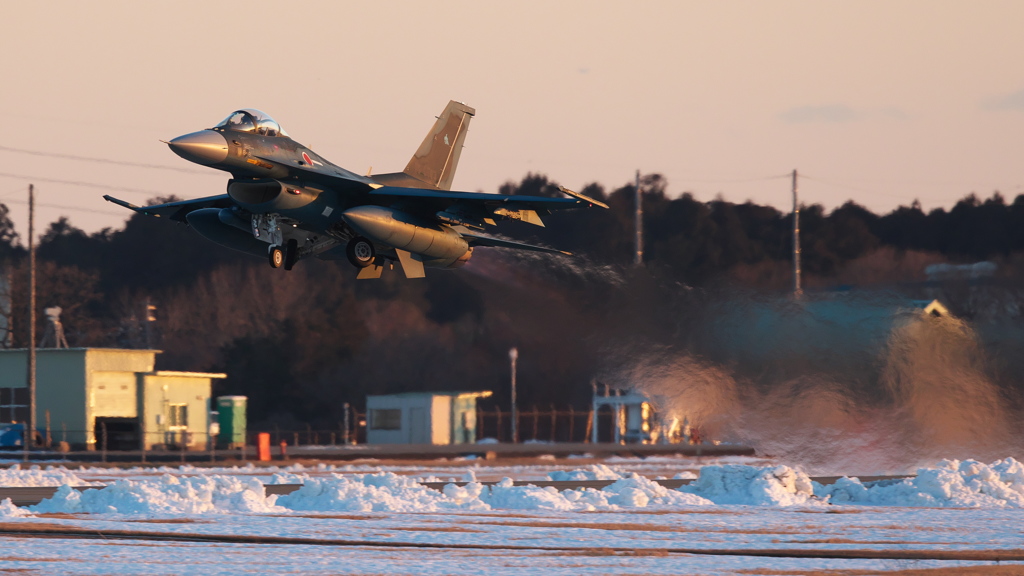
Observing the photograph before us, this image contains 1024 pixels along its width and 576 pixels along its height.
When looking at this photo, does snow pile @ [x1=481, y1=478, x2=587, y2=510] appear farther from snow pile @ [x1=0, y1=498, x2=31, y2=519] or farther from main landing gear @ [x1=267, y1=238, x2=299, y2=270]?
snow pile @ [x1=0, y1=498, x2=31, y2=519]

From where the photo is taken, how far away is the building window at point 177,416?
193 ft

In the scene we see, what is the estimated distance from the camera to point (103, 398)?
56.3 metres

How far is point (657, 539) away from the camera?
84.0 ft

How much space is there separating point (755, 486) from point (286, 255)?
1409 cm

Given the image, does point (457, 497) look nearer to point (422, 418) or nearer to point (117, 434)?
point (117, 434)

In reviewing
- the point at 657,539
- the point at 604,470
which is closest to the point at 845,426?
the point at 657,539

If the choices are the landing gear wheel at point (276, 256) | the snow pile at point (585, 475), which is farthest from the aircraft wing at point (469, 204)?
the snow pile at point (585, 475)

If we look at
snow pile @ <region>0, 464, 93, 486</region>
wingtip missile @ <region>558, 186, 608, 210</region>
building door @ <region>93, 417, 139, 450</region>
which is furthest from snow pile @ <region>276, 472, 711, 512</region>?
building door @ <region>93, 417, 139, 450</region>

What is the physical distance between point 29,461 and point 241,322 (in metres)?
36.9

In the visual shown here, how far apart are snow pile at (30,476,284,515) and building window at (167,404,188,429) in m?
28.6

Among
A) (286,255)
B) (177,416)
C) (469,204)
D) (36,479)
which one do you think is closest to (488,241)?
(469,204)

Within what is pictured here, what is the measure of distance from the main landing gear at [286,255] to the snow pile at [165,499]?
5877 mm

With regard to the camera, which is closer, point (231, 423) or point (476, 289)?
point (476, 289)

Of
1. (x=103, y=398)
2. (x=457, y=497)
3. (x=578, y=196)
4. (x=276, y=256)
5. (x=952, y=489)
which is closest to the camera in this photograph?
(x=578, y=196)
